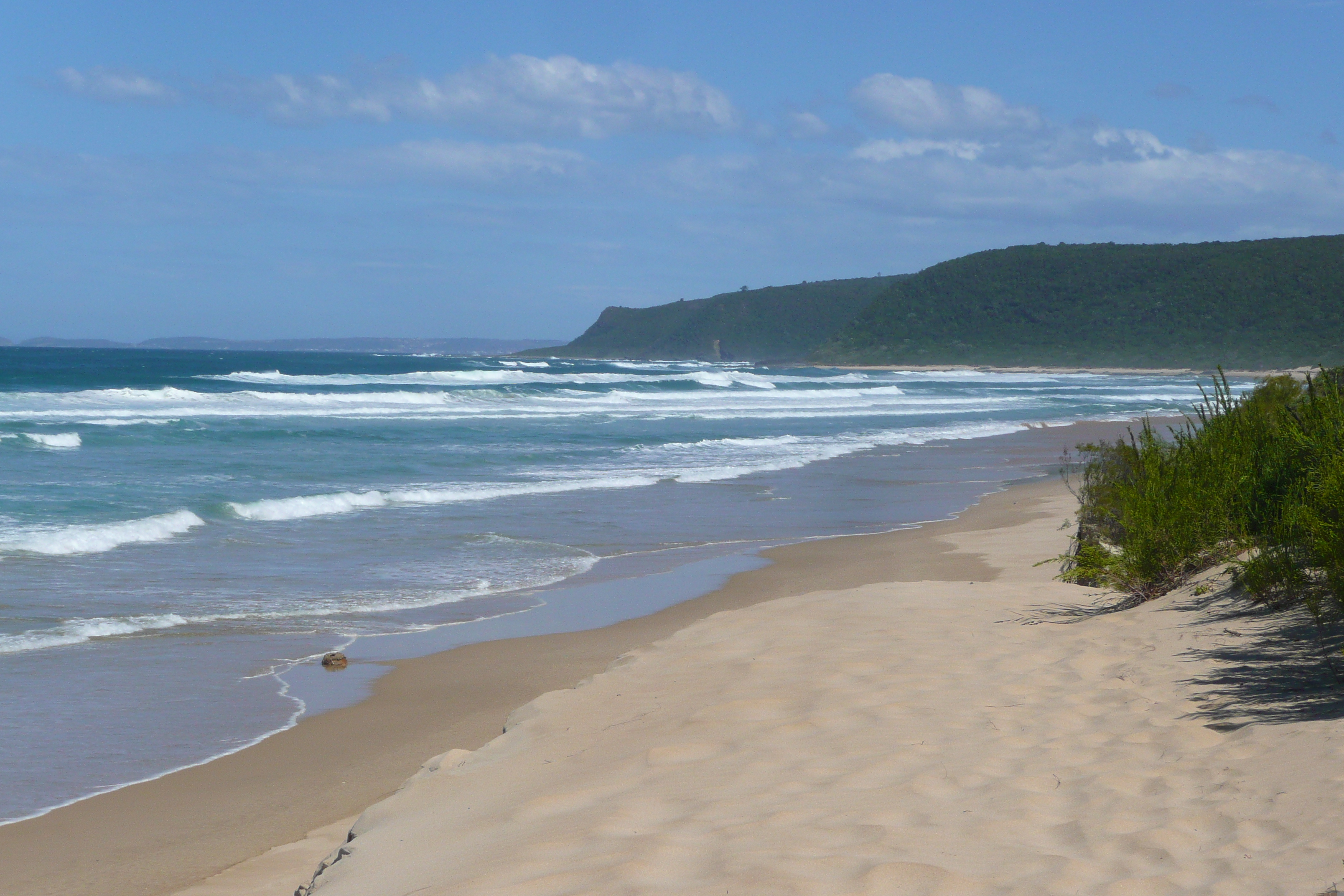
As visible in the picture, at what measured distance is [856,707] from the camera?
4.86 metres

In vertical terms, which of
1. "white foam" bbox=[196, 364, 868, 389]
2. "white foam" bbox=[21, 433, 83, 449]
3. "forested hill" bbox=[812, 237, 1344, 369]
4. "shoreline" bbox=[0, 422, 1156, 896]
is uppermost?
"forested hill" bbox=[812, 237, 1344, 369]

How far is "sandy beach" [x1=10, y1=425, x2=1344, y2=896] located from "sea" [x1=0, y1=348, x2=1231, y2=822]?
0.69 metres

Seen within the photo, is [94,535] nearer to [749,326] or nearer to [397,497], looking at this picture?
[397,497]

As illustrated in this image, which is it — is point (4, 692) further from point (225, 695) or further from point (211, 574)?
point (211, 574)

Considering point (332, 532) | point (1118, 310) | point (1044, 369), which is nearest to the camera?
point (332, 532)

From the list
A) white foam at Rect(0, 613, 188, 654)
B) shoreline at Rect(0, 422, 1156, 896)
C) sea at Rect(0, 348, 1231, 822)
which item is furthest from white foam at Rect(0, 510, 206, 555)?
shoreline at Rect(0, 422, 1156, 896)

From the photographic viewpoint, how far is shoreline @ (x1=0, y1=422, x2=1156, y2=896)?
4.23 meters

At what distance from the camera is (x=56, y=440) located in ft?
68.9

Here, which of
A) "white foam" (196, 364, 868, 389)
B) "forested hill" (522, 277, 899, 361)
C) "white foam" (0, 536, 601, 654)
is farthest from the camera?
"forested hill" (522, 277, 899, 361)

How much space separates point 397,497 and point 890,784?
11.8 m

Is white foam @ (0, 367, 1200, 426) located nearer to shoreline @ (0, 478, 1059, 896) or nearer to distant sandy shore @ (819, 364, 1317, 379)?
shoreline @ (0, 478, 1059, 896)

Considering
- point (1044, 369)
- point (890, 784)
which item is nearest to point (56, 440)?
point (890, 784)

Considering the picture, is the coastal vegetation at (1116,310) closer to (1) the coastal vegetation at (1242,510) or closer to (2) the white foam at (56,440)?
(2) the white foam at (56,440)

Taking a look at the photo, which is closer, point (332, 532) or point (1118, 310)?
point (332, 532)
